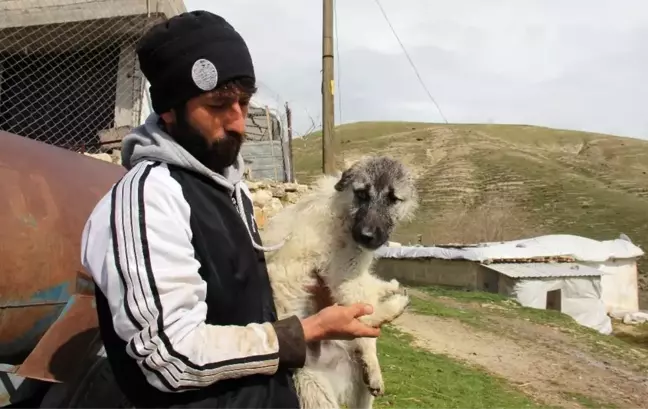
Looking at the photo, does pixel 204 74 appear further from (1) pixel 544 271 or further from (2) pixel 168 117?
(1) pixel 544 271

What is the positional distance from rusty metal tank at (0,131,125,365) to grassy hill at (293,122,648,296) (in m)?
17.1

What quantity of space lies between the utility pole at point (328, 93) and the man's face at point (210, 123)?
27.6 ft

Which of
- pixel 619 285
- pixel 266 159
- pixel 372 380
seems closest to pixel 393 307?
pixel 372 380

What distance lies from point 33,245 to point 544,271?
1596cm

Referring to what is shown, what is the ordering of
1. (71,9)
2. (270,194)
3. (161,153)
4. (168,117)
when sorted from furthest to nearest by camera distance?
1. (71,9)
2. (270,194)
3. (168,117)
4. (161,153)

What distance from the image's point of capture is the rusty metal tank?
8.03 ft

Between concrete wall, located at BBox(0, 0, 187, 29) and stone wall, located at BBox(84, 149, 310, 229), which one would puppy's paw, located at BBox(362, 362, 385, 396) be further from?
concrete wall, located at BBox(0, 0, 187, 29)

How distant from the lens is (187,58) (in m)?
1.63

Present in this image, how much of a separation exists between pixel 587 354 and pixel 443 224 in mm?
25286

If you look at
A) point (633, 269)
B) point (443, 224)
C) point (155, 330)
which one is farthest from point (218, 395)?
point (443, 224)

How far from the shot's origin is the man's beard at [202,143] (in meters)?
1.69

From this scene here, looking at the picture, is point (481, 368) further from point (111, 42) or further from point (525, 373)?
point (111, 42)

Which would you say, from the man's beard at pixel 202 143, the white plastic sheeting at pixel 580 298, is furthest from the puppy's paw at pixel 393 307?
the white plastic sheeting at pixel 580 298

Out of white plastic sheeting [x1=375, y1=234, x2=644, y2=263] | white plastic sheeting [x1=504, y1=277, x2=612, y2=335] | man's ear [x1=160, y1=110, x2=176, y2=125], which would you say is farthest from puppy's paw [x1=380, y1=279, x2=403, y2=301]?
white plastic sheeting [x1=375, y1=234, x2=644, y2=263]
